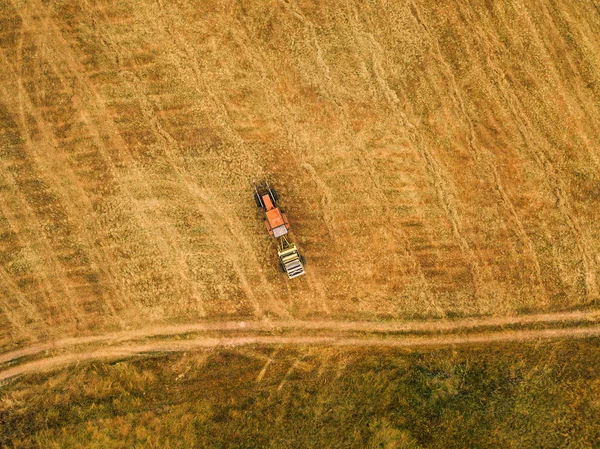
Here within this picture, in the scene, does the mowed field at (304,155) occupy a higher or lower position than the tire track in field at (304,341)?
higher

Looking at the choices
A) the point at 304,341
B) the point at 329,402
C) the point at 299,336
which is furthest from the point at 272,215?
the point at 329,402

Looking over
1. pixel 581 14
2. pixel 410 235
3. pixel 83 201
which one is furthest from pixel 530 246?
pixel 83 201

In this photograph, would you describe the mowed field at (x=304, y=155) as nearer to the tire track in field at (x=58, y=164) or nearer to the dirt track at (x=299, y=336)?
the tire track in field at (x=58, y=164)

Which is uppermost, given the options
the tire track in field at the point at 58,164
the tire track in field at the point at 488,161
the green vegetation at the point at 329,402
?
the tire track in field at the point at 58,164

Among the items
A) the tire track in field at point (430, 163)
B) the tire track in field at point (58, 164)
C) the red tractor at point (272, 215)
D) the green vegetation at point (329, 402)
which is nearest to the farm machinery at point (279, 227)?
the red tractor at point (272, 215)

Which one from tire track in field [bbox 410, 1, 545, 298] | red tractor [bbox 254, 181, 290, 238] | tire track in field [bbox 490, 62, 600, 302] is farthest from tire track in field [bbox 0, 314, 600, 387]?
red tractor [bbox 254, 181, 290, 238]

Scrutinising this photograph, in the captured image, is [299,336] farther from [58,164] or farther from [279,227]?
[58,164]
